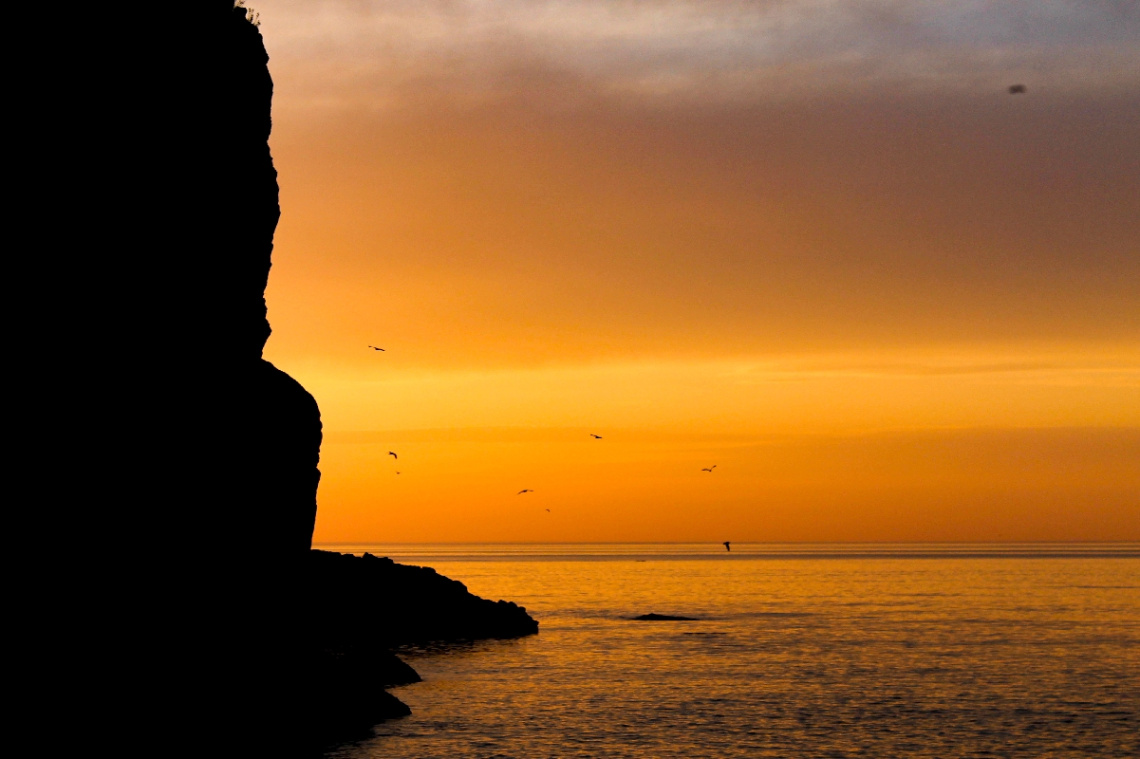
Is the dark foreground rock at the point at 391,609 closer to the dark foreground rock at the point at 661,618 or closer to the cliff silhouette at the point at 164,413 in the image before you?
the dark foreground rock at the point at 661,618

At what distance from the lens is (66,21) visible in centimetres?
2830

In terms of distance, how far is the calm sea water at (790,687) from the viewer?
134ft

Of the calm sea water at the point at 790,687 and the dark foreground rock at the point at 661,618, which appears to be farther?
the dark foreground rock at the point at 661,618

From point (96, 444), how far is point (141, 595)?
4.79 m

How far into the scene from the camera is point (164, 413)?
31469 millimetres

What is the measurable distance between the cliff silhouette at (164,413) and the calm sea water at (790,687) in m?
6.00

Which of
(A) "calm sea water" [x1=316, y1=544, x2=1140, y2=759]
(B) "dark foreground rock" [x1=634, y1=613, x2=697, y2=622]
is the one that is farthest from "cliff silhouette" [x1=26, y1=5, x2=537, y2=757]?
(B) "dark foreground rock" [x1=634, y1=613, x2=697, y2=622]

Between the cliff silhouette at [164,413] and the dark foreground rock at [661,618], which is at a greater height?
the cliff silhouette at [164,413]

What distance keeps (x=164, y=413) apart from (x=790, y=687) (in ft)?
120

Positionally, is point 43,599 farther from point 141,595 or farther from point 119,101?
point 119,101

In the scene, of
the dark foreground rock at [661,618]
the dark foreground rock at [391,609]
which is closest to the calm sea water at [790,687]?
the dark foreground rock at [661,618]

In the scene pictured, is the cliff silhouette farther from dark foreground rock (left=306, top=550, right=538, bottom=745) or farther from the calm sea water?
dark foreground rock (left=306, top=550, right=538, bottom=745)

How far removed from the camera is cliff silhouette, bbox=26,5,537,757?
89.9ft

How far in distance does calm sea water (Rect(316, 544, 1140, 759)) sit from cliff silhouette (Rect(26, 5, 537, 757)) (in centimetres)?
600
